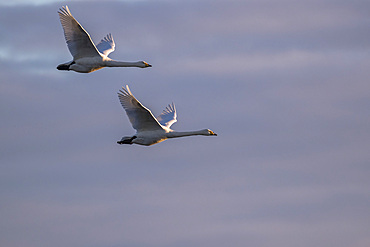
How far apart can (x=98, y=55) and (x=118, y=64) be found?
1443 millimetres

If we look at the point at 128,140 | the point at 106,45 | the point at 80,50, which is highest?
the point at 106,45

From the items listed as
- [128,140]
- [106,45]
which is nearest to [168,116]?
[106,45]

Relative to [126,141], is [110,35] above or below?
above

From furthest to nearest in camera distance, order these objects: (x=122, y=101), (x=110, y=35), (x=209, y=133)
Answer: (x=110, y=35), (x=209, y=133), (x=122, y=101)

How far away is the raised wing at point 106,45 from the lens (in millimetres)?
70000

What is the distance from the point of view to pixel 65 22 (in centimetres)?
6344

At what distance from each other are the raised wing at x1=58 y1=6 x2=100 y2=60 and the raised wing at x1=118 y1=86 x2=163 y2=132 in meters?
4.24

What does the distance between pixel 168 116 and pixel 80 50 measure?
7.75 m

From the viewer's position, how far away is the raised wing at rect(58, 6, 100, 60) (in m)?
63.3

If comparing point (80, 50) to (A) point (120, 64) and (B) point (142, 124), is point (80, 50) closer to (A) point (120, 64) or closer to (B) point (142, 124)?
(A) point (120, 64)

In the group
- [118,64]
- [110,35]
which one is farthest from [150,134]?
[110,35]

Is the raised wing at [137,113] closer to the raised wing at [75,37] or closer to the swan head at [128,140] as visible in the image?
the swan head at [128,140]

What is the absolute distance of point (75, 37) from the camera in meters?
64.4

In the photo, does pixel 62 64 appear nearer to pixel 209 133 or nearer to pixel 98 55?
pixel 98 55
